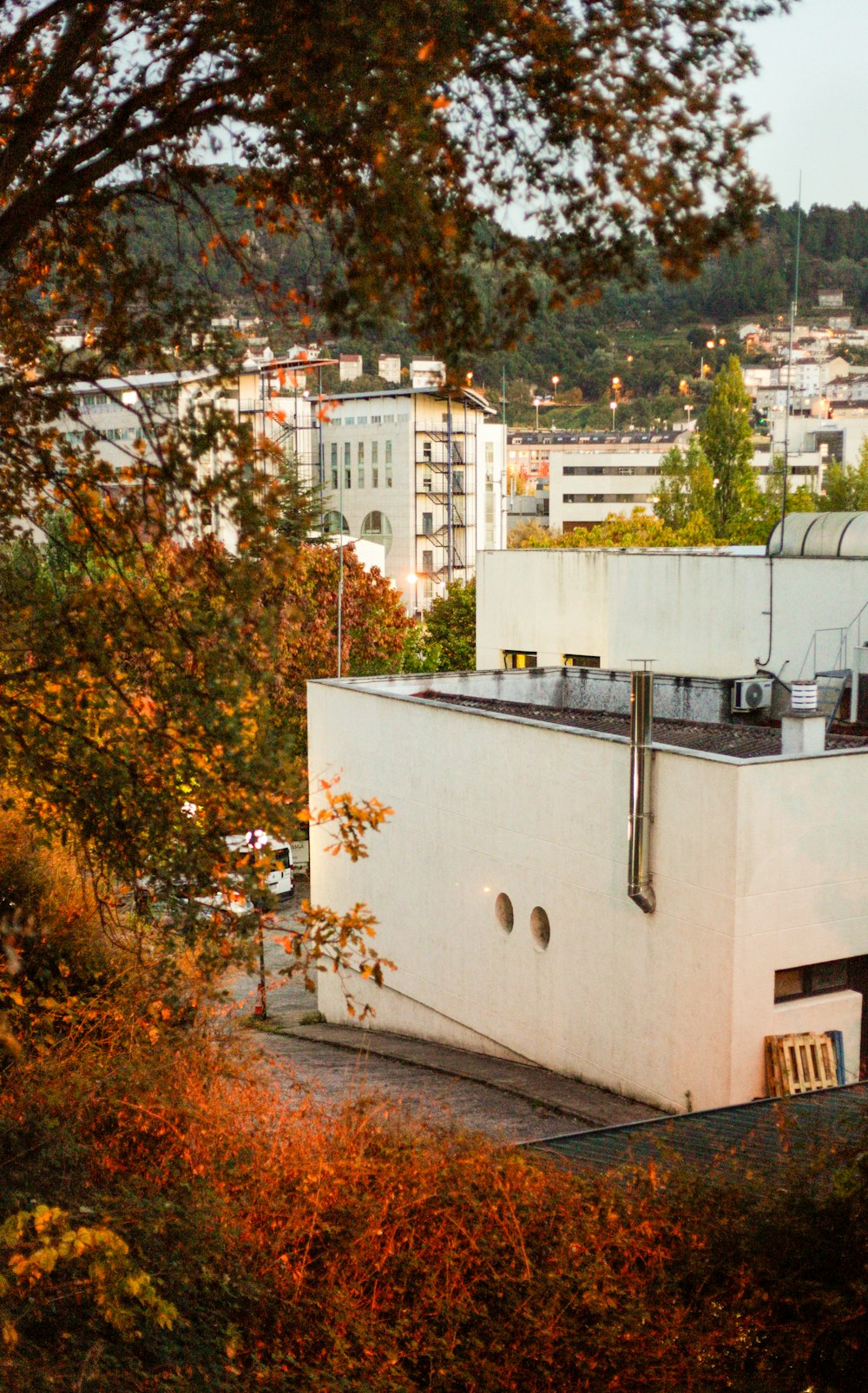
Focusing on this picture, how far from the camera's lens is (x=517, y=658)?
26.8 meters

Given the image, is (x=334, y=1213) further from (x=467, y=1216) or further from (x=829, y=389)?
(x=829, y=389)

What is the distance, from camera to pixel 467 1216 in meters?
6.22

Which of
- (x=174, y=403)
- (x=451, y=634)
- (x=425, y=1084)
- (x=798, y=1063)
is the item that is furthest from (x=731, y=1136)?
(x=451, y=634)

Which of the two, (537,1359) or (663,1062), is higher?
(537,1359)

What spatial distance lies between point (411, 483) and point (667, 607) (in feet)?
129

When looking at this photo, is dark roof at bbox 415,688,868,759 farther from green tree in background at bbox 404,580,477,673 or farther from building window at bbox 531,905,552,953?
green tree in background at bbox 404,580,477,673

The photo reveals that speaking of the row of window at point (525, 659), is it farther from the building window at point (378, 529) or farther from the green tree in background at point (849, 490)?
the green tree in background at point (849, 490)

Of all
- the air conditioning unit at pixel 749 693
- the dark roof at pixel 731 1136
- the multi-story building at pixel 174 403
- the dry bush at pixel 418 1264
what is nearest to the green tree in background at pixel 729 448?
the air conditioning unit at pixel 749 693

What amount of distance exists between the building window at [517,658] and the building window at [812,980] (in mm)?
14096

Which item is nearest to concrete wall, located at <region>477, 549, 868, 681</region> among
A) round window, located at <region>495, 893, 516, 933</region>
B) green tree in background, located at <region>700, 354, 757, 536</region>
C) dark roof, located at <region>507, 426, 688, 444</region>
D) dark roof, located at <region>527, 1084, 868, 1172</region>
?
round window, located at <region>495, 893, 516, 933</region>

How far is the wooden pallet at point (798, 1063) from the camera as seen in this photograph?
39.0 feet

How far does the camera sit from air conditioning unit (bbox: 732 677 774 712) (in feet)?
59.4

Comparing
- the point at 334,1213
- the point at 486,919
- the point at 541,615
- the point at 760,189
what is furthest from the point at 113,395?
the point at 541,615

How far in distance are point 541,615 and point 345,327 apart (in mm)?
20710
